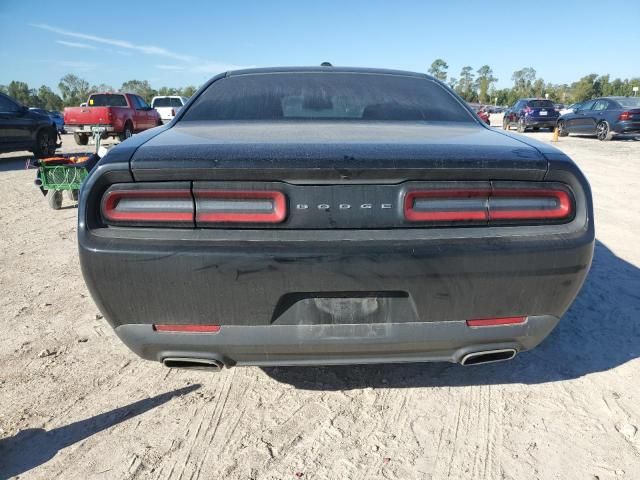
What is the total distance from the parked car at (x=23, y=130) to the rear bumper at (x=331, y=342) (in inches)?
489

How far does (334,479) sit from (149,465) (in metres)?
0.78

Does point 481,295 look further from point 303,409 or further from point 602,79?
point 602,79

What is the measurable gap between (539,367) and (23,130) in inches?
535

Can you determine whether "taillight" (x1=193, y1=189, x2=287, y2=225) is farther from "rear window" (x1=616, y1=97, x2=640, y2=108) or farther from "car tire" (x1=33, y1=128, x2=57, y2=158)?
"rear window" (x1=616, y1=97, x2=640, y2=108)

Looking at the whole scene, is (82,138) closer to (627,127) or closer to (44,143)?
(44,143)

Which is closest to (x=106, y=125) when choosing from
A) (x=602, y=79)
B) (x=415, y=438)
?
(x=415, y=438)

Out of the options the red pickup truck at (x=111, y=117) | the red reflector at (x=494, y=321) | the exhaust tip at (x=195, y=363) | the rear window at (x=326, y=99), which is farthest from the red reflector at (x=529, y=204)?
the red pickup truck at (x=111, y=117)

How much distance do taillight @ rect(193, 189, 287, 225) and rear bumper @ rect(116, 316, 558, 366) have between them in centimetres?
43

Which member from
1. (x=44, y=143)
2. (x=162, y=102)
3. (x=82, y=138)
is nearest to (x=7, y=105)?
(x=44, y=143)

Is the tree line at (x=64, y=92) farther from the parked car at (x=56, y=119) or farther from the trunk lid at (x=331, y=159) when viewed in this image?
the trunk lid at (x=331, y=159)

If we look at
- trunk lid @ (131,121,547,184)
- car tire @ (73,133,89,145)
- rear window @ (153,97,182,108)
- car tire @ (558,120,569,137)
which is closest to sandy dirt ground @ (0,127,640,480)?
trunk lid @ (131,121,547,184)

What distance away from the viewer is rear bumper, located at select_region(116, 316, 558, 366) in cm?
183

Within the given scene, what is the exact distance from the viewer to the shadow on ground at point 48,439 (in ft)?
6.38

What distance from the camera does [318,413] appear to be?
7.48ft
